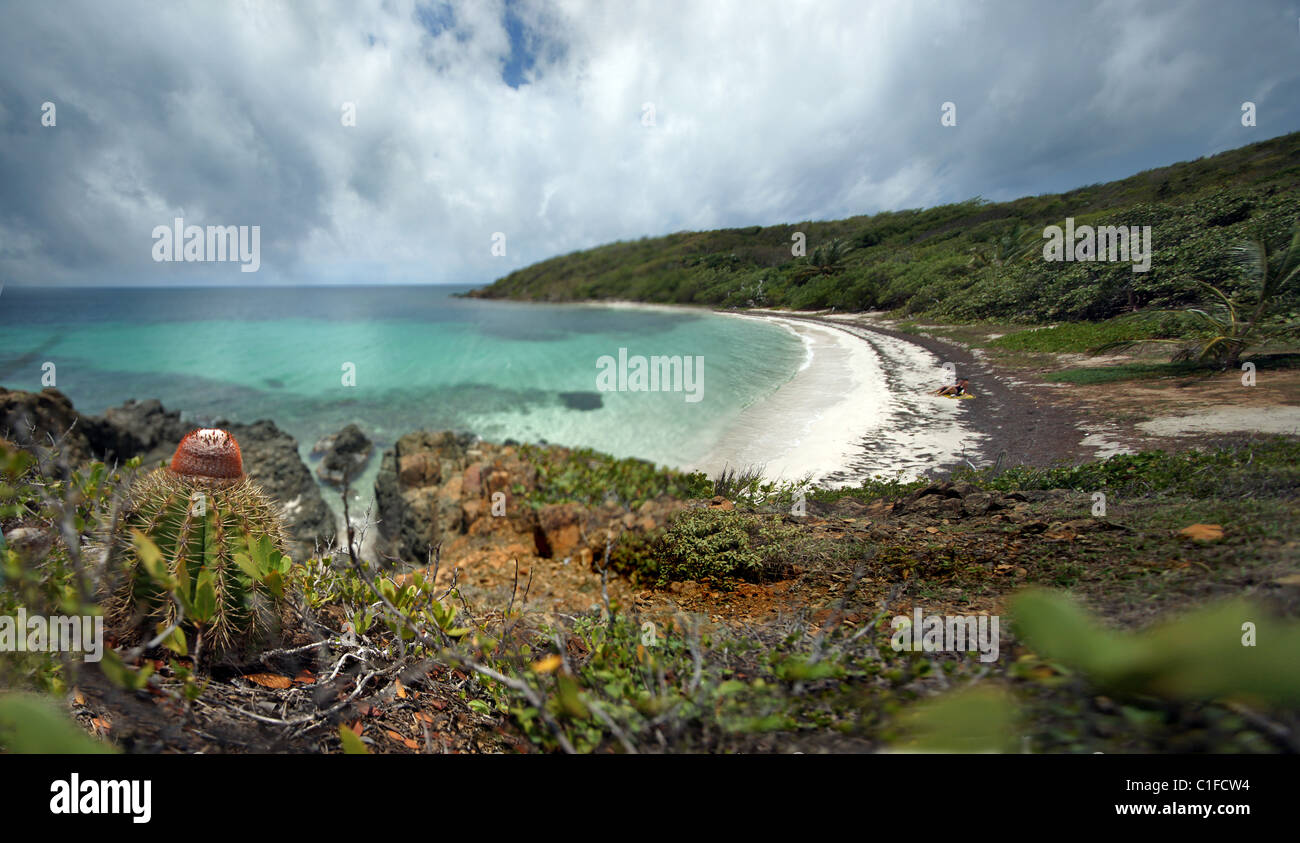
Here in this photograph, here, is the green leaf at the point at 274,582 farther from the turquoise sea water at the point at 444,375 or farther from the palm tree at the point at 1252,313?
the palm tree at the point at 1252,313

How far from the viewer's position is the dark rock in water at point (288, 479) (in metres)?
9.39

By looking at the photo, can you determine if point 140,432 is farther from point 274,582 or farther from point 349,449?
point 274,582

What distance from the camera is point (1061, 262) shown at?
5625 mm

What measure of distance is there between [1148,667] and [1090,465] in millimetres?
3252

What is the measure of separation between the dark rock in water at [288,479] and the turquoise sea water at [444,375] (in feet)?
9.07

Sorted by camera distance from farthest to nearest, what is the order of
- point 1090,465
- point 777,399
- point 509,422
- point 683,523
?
1. point 509,422
2. point 777,399
3. point 683,523
4. point 1090,465

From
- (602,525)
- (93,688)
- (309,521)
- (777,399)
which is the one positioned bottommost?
(309,521)

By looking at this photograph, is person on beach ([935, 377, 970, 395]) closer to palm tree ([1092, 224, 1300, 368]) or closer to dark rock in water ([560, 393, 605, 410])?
palm tree ([1092, 224, 1300, 368])

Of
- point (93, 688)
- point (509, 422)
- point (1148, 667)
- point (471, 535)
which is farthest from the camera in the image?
point (509, 422)

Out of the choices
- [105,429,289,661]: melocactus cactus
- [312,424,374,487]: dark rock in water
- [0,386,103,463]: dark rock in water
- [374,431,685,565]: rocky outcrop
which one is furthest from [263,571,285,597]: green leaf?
[312,424,374,487]: dark rock in water
